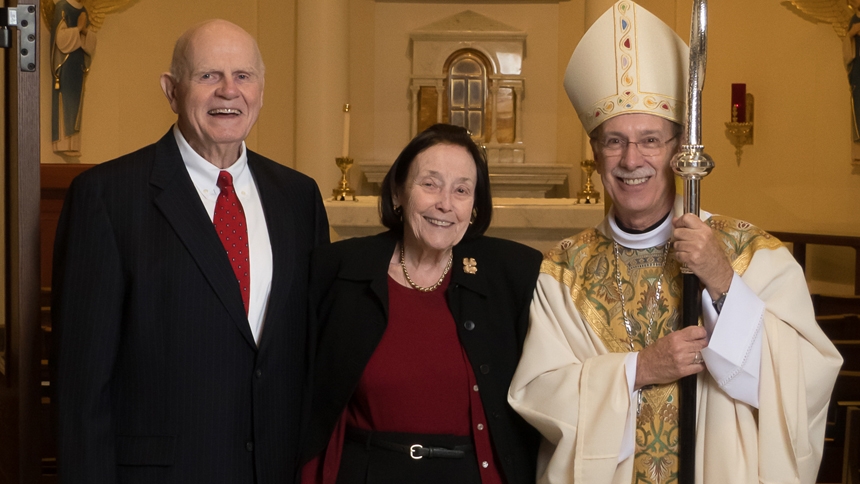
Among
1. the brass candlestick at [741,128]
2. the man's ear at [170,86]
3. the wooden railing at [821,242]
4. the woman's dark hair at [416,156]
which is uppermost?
the brass candlestick at [741,128]

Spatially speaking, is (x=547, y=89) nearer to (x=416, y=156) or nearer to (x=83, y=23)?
(x=83, y=23)

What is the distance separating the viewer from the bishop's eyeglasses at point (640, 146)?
246 cm

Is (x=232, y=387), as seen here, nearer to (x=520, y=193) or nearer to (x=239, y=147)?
(x=239, y=147)

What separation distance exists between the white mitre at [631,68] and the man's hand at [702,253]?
15.6 inches

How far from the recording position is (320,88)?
26.9 ft

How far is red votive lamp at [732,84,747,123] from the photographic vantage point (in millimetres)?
8039

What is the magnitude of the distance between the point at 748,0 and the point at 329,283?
6920 mm

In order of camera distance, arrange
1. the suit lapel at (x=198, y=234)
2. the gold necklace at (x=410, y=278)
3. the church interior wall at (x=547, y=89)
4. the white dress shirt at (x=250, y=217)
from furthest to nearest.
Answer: the church interior wall at (x=547, y=89), the gold necklace at (x=410, y=278), the white dress shirt at (x=250, y=217), the suit lapel at (x=198, y=234)

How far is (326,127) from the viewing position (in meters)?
8.17

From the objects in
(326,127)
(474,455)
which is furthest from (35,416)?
(326,127)

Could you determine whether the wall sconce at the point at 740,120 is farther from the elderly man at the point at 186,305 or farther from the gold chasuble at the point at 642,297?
the elderly man at the point at 186,305

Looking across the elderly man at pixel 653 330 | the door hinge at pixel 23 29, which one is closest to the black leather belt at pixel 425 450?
the elderly man at pixel 653 330

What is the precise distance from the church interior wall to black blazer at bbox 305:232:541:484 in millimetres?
5534

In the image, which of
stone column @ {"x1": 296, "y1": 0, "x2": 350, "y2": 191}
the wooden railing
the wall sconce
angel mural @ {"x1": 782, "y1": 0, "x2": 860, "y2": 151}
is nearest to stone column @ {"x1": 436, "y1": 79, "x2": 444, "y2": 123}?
stone column @ {"x1": 296, "y1": 0, "x2": 350, "y2": 191}
